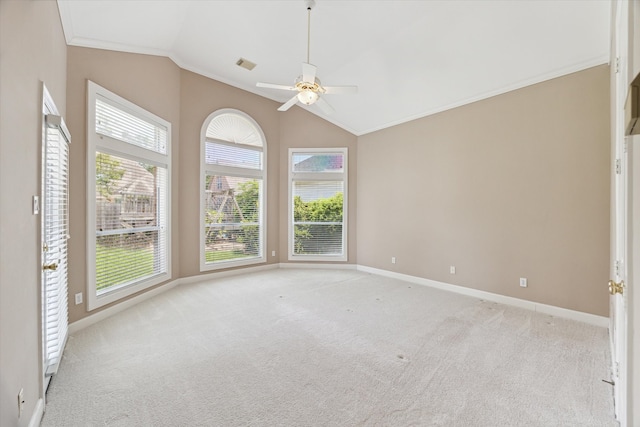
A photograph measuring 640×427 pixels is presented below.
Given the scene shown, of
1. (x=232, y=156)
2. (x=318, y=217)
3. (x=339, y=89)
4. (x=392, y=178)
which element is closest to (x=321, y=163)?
(x=318, y=217)

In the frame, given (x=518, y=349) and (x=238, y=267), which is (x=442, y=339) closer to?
(x=518, y=349)

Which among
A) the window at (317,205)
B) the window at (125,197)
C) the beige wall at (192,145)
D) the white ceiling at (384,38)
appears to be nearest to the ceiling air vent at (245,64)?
the white ceiling at (384,38)

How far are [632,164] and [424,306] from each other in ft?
9.54

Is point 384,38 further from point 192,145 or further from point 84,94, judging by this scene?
point 84,94

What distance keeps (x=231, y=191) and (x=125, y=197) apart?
1906 millimetres

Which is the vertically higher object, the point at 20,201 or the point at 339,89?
the point at 339,89

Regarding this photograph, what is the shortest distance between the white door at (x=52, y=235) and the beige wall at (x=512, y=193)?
4584 millimetres

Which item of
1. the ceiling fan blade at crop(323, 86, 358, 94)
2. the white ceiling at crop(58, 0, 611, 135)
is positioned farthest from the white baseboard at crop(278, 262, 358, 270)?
the ceiling fan blade at crop(323, 86, 358, 94)

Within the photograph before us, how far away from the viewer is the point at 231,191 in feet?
17.5

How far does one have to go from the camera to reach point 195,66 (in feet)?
15.2

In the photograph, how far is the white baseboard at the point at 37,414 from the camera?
5.33ft

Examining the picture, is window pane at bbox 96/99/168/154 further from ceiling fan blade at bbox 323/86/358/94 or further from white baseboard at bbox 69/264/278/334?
ceiling fan blade at bbox 323/86/358/94

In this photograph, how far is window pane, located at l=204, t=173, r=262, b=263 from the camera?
16.6ft

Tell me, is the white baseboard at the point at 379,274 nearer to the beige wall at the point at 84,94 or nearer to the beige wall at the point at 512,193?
the beige wall at the point at 512,193
